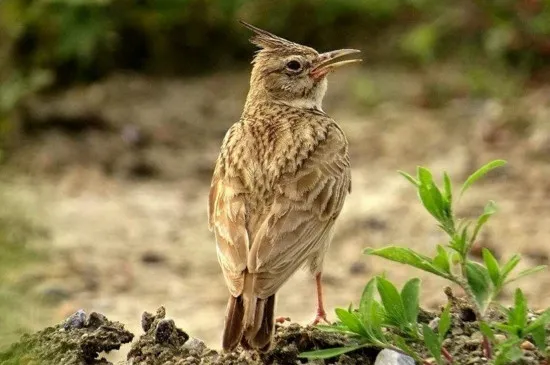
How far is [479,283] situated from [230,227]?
1.16m

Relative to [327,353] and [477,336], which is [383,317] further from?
[477,336]

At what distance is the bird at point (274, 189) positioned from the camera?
4539 mm

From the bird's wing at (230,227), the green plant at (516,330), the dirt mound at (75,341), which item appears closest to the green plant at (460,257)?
the green plant at (516,330)

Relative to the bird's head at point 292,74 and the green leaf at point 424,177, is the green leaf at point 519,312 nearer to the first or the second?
the green leaf at point 424,177

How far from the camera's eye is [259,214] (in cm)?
504

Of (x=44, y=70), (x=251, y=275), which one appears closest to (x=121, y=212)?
(x=44, y=70)

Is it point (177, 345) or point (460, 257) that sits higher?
point (177, 345)

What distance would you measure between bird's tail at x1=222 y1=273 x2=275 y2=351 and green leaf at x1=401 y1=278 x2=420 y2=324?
49 cm

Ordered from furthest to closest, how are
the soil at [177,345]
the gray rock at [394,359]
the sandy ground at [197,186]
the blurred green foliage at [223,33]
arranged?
the blurred green foliage at [223,33] → the sandy ground at [197,186] → the soil at [177,345] → the gray rock at [394,359]

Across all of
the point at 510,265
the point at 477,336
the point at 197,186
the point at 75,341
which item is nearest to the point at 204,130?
the point at 197,186

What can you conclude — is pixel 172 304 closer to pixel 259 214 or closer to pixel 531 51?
pixel 259 214

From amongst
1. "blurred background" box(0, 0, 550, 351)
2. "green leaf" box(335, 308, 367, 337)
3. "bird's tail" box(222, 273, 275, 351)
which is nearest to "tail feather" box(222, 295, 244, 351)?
"bird's tail" box(222, 273, 275, 351)

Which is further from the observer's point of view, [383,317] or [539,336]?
[383,317]

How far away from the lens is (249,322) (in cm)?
437
